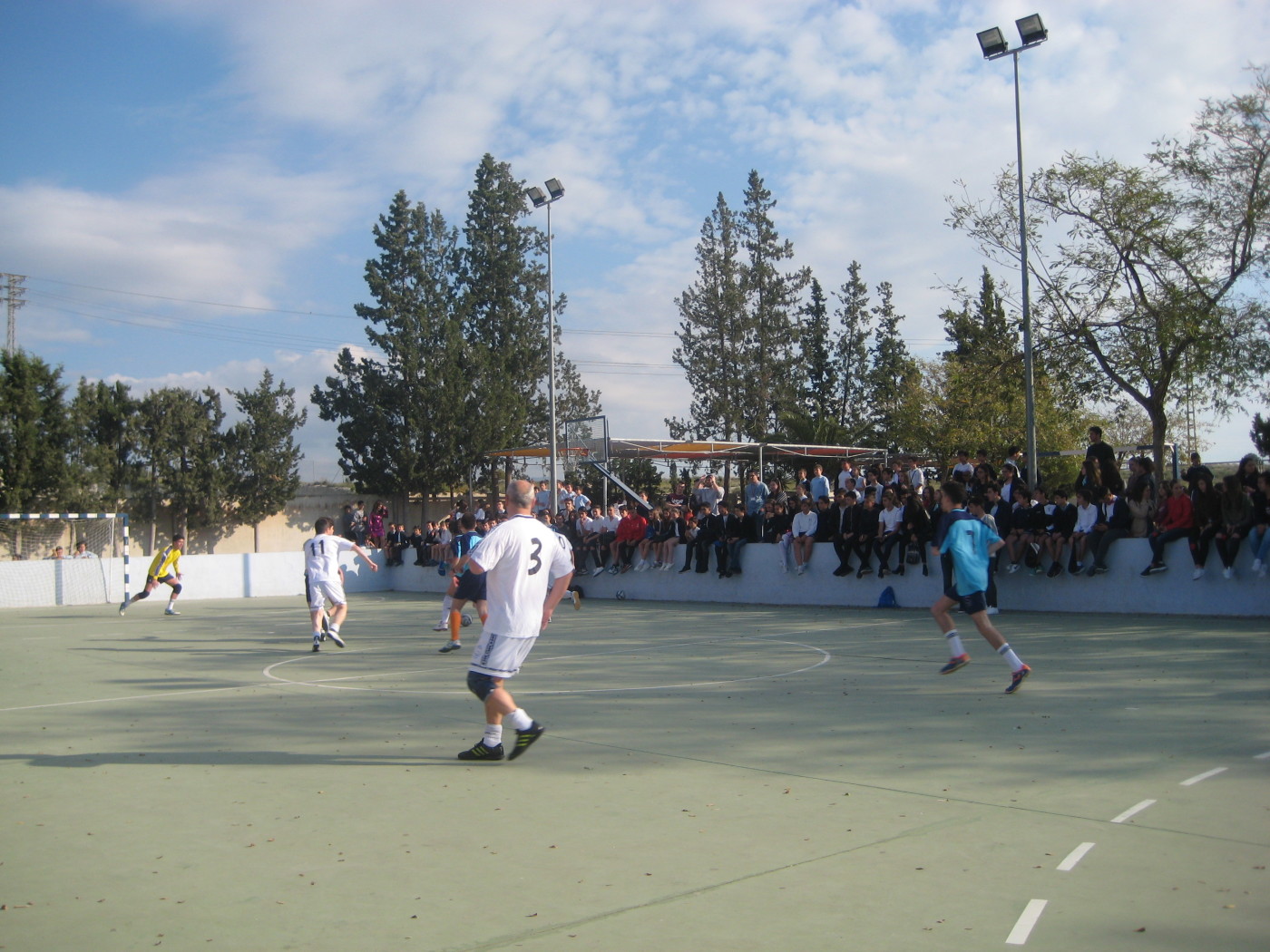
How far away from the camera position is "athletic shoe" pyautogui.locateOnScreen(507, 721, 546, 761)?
7.54 m

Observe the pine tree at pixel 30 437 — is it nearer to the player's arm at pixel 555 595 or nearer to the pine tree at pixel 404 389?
the pine tree at pixel 404 389

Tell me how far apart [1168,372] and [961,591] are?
18.2 m

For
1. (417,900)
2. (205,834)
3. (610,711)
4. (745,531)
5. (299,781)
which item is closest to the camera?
(417,900)

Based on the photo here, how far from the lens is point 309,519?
4750 centimetres

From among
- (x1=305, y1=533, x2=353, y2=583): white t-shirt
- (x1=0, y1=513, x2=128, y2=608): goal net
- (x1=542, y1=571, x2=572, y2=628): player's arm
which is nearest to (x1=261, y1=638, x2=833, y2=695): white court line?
(x1=305, y1=533, x2=353, y2=583): white t-shirt

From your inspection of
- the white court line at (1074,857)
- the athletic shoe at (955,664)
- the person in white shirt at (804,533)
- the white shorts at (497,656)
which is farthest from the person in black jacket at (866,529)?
the white court line at (1074,857)

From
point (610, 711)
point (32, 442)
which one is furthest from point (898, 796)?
point (32, 442)

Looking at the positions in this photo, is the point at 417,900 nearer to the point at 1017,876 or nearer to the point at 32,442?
the point at 1017,876

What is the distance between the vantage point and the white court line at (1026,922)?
4.03 metres

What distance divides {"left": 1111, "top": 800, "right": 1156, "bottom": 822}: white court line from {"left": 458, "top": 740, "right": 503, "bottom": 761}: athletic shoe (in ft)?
13.1

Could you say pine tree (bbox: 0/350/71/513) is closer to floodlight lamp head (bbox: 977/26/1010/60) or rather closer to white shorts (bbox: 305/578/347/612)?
white shorts (bbox: 305/578/347/612)

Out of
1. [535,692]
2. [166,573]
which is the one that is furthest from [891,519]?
[166,573]

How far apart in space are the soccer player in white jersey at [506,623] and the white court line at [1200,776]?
4070mm

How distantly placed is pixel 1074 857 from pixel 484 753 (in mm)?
4000
